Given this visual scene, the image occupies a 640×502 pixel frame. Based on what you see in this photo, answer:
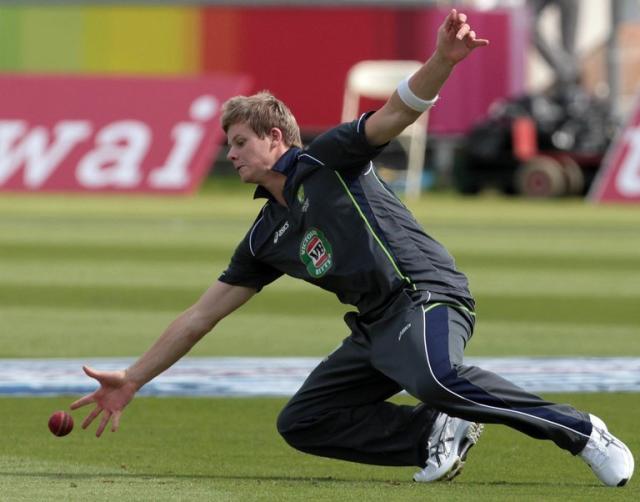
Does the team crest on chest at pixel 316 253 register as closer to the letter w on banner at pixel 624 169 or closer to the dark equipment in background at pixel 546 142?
the letter w on banner at pixel 624 169

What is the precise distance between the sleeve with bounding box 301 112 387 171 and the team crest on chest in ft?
0.88

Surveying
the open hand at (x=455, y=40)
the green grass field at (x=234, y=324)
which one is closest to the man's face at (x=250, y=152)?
the open hand at (x=455, y=40)

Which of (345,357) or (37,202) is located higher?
(345,357)

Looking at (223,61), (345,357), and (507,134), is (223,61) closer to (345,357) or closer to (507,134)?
(507,134)

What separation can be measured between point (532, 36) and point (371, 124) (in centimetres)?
3136

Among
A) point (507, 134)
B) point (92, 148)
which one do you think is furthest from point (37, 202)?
point (507, 134)

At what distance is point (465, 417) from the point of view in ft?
21.3

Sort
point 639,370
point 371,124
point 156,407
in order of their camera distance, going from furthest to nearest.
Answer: point 639,370, point 156,407, point 371,124

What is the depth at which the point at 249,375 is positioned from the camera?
9.81 metres

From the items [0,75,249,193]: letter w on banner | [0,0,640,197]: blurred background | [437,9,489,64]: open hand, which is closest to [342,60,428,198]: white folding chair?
[0,0,640,197]: blurred background

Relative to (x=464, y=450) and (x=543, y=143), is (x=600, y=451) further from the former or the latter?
(x=543, y=143)

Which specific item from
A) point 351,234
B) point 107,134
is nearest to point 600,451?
point 351,234

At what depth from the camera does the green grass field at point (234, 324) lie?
6.71 m

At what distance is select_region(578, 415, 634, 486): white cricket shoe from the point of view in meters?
6.47
